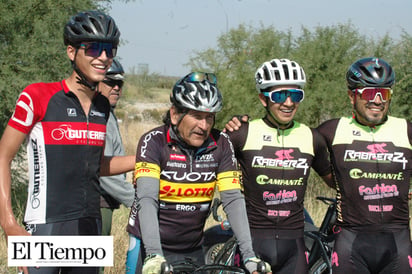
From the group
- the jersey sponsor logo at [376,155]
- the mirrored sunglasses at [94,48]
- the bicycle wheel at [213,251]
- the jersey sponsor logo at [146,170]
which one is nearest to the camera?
the jersey sponsor logo at [146,170]

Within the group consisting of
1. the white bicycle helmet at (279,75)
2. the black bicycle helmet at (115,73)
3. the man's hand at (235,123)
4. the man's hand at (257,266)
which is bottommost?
the man's hand at (257,266)

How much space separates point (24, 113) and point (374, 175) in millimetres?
2743

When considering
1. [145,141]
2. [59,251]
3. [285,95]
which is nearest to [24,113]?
[145,141]

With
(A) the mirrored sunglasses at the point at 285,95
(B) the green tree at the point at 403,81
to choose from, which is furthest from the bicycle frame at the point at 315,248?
(B) the green tree at the point at 403,81

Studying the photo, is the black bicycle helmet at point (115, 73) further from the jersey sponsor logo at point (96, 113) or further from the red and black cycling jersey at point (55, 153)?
the red and black cycling jersey at point (55, 153)

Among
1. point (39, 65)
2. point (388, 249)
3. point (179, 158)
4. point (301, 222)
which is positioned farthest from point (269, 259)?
point (39, 65)

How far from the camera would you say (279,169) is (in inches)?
160

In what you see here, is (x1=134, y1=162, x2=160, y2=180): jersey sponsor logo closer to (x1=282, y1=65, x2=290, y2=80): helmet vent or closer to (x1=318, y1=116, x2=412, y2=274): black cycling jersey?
(x1=282, y1=65, x2=290, y2=80): helmet vent

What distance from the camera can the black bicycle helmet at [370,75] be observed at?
13.8ft

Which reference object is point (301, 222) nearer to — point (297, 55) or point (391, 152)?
point (391, 152)

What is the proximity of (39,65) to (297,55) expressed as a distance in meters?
5.98

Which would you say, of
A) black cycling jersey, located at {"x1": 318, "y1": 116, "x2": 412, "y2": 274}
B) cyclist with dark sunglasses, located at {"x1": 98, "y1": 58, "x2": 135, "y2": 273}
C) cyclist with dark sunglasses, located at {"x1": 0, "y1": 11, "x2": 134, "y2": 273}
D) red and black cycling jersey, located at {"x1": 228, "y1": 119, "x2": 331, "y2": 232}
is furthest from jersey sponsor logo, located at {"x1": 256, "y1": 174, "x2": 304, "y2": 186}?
cyclist with dark sunglasses, located at {"x1": 98, "y1": 58, "x2": 135, "y2": 273}

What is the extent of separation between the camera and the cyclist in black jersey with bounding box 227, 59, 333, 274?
4.03m

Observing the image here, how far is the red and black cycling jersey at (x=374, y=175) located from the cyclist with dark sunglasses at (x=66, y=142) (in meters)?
2.02
